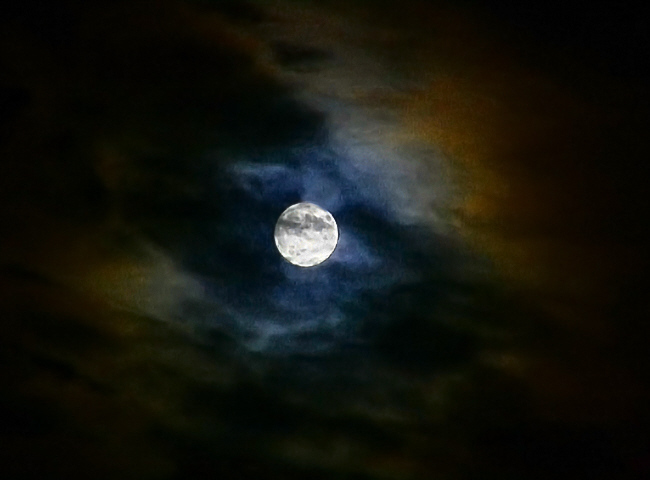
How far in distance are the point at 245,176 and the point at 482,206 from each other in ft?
4.77

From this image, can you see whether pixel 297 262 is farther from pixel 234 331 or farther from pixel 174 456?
pixel 174 456

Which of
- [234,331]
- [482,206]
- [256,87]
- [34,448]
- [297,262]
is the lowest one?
[34,448]

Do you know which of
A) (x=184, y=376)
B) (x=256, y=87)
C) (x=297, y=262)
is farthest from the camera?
(x=184, y=376)

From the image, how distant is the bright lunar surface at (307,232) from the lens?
12.4 feet

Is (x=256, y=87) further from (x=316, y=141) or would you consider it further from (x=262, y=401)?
(x=262, y=401)

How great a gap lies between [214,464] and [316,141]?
7.85 ft

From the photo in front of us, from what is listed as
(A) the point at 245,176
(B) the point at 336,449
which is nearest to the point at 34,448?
(B) the point at 336,449

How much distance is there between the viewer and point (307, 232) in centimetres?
378

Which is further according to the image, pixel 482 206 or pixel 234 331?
pixel 234 331

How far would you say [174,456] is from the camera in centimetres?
425

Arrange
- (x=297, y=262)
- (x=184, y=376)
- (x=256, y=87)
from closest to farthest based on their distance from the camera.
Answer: (x=256, y=87) < (x=297, y=262) < (x=184, y=376)

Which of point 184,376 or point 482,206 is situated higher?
point 482,206

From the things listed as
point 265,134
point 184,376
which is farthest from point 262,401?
point 265,134

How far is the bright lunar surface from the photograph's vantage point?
377cm
